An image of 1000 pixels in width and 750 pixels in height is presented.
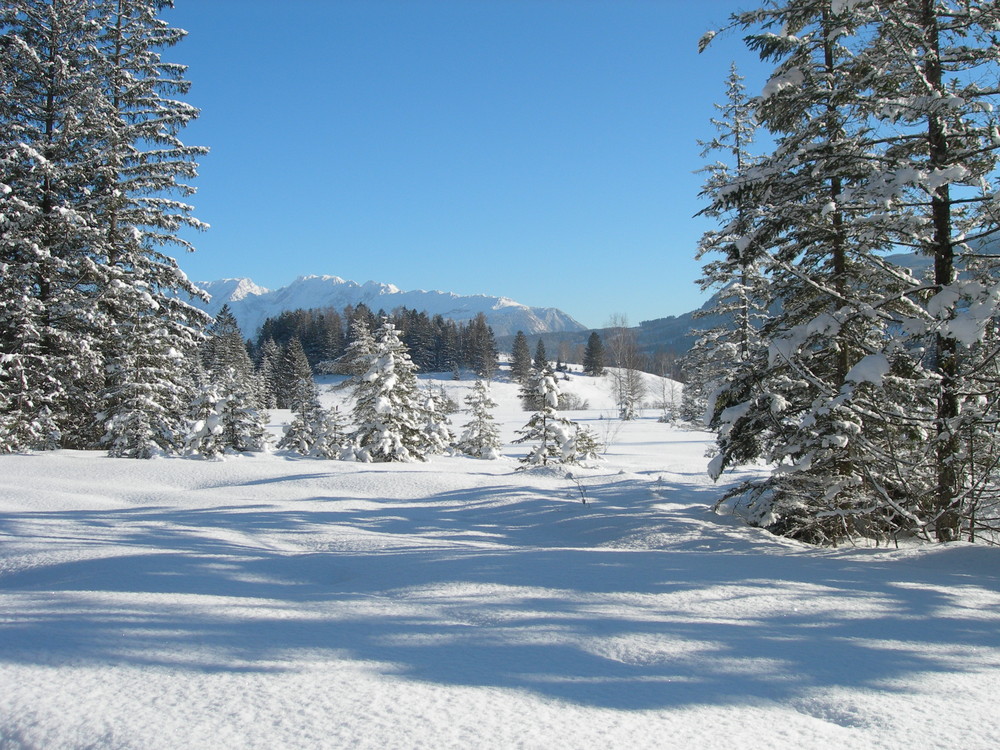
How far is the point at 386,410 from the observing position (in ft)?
65.4

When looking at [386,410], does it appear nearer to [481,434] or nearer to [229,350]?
[481,434]

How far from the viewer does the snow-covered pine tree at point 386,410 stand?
19.9 m

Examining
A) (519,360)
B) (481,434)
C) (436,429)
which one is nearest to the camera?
(436,429)

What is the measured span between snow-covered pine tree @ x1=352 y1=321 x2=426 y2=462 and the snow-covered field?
46.2 ft

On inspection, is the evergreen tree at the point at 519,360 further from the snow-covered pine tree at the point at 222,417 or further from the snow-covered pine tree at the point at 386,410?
the snow-covered pine tree at the point at 386,410

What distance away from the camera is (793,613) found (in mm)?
3234

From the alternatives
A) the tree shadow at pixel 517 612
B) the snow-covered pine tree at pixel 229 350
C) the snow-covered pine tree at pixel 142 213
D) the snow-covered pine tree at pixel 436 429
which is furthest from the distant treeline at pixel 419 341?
the tree shadow at pixel 517 612

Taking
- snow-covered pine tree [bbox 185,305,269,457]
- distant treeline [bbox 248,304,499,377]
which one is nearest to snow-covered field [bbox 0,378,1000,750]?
snow-covered pine tree [bbox 185,305,269,457]

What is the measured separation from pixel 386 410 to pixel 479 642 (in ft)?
57.9

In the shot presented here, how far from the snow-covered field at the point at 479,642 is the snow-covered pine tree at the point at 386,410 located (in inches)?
554

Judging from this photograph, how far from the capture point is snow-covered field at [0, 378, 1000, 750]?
202 centimetres

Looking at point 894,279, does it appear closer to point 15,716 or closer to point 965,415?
point 965,415

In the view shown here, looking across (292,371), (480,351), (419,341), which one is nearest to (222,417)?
(292,371)

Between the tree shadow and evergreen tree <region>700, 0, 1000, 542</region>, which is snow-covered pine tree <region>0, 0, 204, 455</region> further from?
evergreen tree <region>700, 0, 1000, 542</region>
